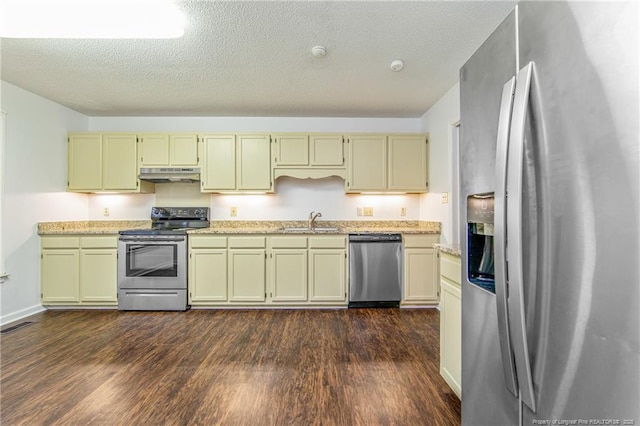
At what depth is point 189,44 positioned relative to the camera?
2.31 metres

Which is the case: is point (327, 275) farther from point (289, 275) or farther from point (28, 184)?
point (28, 184)

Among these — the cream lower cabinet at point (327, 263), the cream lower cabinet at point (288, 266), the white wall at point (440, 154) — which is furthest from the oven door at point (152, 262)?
the white wall at point (440, 154)

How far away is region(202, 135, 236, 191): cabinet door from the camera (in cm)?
373

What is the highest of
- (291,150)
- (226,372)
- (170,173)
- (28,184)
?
(291,150)

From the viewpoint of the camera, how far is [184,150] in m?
3.73

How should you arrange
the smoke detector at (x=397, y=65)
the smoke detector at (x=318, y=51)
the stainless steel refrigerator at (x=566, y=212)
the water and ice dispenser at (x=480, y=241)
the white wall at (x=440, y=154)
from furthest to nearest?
the white wall at (x=440, y=154)
the smoke detector at (x=397, y=65)
the smoke detector at (x=318, y=51)
the water and ice dispenser at (x=480, y=241)
the stainless steel refrigerator at (x=566, y=212)

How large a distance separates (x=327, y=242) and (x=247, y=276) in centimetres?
103

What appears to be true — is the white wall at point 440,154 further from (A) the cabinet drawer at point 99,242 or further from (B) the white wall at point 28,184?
(B) the white wall at point 28,184

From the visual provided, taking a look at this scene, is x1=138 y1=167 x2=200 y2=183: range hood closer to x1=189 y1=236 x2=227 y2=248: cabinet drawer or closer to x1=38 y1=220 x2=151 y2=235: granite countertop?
x1=38 y1=220 x2=151 y2=235: granite countertop

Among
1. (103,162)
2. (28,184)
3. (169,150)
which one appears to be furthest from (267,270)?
(28,184)

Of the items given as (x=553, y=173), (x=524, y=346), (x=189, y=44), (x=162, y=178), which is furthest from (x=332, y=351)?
(x=162, y=178)

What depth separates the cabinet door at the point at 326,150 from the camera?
12.2 feet

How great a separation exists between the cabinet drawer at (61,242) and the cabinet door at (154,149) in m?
1.17

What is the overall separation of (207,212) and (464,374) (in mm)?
3607
